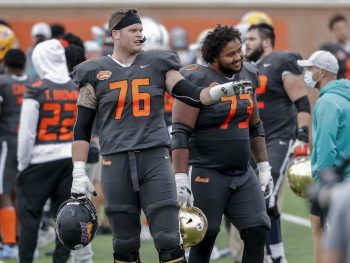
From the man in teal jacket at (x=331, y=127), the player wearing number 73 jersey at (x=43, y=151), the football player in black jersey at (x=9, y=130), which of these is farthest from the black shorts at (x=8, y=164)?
the man in teal jacket at (x=331, y=127)

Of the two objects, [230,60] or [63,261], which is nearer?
[230,60]

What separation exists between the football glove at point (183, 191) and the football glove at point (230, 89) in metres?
0.73

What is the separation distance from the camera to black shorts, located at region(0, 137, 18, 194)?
10.6 m

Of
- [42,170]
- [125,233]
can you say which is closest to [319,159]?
[125,233]

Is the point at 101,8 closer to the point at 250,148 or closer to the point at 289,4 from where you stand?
the point at 289,4

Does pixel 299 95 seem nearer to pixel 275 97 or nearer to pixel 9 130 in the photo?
pixel 275 97

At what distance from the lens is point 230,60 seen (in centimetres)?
721

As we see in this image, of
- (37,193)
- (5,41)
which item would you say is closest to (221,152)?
(37,193)

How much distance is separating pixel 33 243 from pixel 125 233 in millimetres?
2146

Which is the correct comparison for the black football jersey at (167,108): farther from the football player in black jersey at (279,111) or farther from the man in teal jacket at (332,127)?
the man in teal jacket at (332,127)

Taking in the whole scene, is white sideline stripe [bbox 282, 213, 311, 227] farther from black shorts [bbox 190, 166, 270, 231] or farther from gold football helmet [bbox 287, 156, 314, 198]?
black shorts [bbox 190, 166, 270, 231]

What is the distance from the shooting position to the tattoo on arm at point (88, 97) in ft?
22.7

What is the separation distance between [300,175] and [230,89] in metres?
2.19

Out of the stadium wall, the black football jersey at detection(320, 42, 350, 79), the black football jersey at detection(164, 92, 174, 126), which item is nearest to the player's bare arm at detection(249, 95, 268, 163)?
the black football jersey at detection(164, 92, 174, 126)
